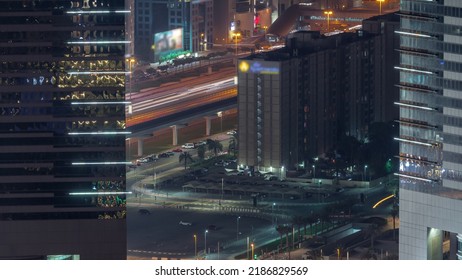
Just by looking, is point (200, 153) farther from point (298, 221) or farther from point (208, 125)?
point (298, 221)

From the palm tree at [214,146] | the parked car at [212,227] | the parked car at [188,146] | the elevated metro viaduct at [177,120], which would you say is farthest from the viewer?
the elevated metro viaduct at [177,120]

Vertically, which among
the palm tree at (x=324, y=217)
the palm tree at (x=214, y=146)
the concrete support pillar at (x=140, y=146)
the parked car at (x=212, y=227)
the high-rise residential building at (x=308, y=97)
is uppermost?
the high-rise residential building at (x=308, y=97)

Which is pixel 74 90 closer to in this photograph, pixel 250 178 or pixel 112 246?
pixel 112 246

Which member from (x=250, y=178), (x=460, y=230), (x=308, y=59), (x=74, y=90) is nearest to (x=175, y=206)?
(x=250, y=178)

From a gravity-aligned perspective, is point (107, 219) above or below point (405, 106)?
below

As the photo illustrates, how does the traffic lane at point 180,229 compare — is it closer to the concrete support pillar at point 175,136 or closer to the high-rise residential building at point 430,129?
the concrete support pillar at point 175,136

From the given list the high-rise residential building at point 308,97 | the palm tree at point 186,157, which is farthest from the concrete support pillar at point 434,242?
the palm tree at point 186,157
